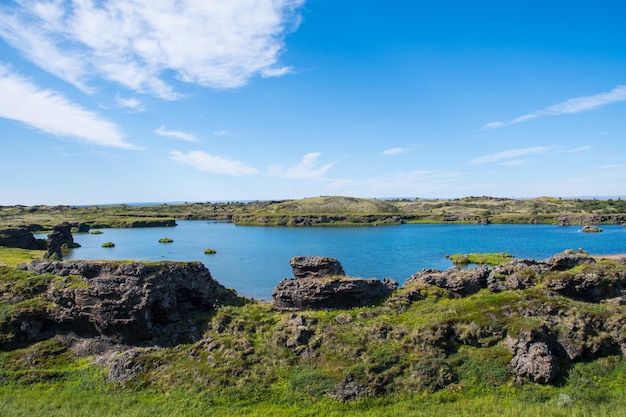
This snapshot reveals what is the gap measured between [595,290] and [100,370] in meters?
51.8

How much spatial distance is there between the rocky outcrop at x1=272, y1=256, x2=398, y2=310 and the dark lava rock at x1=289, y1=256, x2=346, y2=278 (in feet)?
0.63

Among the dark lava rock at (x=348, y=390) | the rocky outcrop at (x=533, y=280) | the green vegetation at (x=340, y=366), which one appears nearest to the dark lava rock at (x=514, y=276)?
the rocky outcrop at (x=533, y=280)

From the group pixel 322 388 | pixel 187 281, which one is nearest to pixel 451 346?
pixel 322 388

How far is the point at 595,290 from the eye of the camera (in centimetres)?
4522

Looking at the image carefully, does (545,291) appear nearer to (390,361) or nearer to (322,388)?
(390,361)

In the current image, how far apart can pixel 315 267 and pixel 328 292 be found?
4897mm

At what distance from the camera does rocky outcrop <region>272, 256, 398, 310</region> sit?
46.7 meters

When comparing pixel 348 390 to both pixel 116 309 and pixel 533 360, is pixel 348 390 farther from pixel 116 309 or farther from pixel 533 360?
pixel 116 309

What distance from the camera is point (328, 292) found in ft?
153

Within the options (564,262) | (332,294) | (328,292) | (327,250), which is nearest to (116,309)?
(328,292)

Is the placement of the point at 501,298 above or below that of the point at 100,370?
above

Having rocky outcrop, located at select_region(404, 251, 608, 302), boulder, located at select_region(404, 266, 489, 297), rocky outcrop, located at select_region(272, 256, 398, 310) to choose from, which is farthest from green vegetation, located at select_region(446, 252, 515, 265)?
rocky outcrop, located at select_region(272, 256, 398, 310)

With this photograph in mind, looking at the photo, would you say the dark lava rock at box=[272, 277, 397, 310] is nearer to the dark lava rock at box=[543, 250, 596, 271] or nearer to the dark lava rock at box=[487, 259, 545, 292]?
the dark lava rock at box=[487, 259, 545, 292]

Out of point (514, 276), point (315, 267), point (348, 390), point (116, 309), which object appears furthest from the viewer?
point (315, 267)
